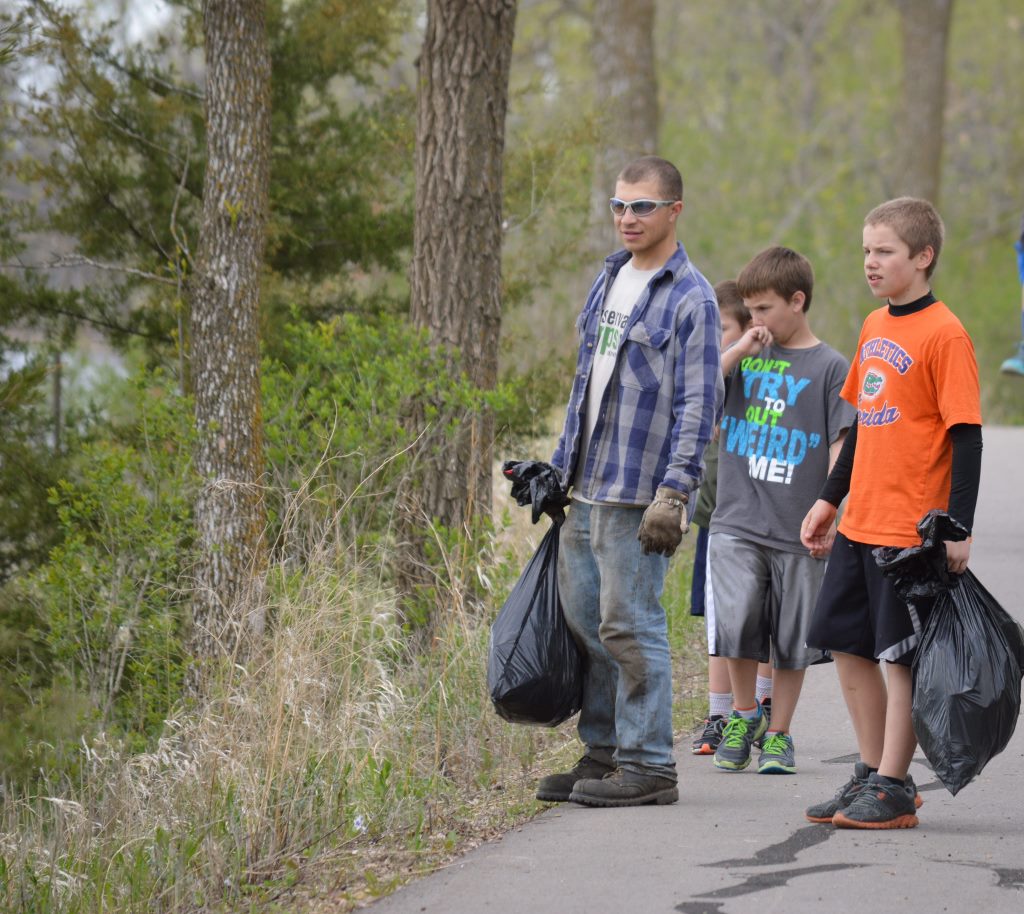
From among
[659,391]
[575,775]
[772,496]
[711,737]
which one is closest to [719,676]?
[711,737]

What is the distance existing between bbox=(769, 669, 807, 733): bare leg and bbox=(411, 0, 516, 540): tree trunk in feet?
10.7

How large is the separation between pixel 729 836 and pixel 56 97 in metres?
7.30

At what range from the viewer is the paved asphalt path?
3930mm

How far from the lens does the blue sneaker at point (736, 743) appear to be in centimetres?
550

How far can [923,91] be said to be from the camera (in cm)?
2038

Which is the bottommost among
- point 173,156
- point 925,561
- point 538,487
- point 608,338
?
point 925,561

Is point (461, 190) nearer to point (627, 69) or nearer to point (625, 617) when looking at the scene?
point (625, 617)

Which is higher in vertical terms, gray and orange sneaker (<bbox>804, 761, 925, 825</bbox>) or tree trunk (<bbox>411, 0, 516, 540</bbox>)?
tree trunk (<bbox>411, 0, 516, 540</bbox>)

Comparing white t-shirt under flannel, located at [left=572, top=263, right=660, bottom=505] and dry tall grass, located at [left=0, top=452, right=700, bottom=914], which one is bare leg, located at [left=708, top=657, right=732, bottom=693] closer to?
dry tall grass, located at [left=0, top=452, right=700, bottom=914]

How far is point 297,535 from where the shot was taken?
7.57 m

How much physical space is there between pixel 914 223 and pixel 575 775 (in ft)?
6.94

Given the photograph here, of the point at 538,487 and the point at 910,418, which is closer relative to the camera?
the point at 910,418

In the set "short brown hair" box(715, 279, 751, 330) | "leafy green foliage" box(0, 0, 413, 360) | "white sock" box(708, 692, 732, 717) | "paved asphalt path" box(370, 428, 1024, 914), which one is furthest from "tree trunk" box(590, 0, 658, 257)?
"paved asphalt path" box(370, 428, 1024, 914)

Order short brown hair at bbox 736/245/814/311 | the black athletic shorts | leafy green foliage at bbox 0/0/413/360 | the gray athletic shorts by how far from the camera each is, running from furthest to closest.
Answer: leafy green foliage at bbox 0/0/413/360
short brown hair at bbox 736/245/814/311
the gray athletic shorts
the black athletic shorts
